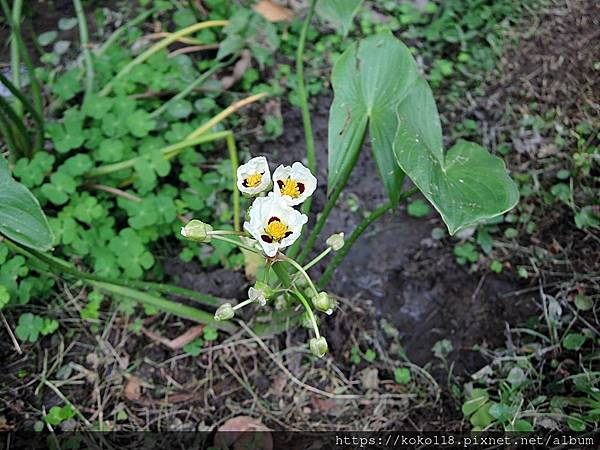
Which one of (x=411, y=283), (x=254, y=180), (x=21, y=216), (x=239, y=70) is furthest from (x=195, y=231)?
(x=239, y=70)

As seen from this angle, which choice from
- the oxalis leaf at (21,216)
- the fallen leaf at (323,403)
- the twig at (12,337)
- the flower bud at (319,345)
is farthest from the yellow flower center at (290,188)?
the twig at (12,337)

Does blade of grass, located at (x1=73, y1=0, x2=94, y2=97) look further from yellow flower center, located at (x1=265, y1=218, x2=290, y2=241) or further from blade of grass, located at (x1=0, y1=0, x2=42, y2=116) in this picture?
yellow flower center, located at (x1=265, y1=218, x2=290, y2=241)

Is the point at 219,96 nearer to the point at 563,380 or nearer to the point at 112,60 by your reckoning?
the point at 112,60

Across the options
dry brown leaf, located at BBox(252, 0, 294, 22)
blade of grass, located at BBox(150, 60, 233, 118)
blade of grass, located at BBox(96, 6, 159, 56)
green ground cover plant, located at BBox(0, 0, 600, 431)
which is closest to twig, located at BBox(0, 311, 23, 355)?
green ground cover plant, located at BBox(0, 0, 600, 431)

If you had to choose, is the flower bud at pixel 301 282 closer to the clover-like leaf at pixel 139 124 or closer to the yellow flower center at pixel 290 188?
the yellow flower center at pixel 290 188

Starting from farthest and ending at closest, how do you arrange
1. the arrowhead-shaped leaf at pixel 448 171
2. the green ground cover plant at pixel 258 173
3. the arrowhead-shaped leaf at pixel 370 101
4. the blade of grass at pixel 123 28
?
the blade of grass at pixel 123 28 → the arrowhead-shaped leaf at pixel 370 101 → the green ground cover plant at pixel 258 173 → the arrowhead-shaped leaf at pixel 448 171

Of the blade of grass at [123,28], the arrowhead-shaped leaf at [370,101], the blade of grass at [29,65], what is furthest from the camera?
the blade of grass at [123,28]
